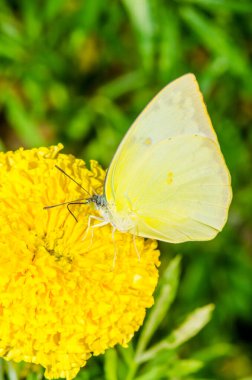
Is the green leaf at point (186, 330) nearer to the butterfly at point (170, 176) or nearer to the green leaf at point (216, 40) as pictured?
the butterfly at point (170, 176)

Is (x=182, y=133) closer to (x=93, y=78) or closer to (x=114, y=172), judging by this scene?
(x=114, y=172)

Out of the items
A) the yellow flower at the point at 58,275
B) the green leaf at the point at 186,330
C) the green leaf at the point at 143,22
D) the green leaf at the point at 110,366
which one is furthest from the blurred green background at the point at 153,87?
the yellow flower at the point at 58,275

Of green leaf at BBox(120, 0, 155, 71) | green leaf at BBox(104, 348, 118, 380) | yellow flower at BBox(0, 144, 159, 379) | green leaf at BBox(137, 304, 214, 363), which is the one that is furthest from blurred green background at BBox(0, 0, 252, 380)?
yellow flower at BBox(0, 144, 159, 379)

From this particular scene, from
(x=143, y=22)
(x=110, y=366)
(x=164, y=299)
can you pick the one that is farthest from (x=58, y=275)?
(x=143, y=22)

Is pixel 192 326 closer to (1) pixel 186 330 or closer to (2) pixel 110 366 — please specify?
(1) pixel 186 330

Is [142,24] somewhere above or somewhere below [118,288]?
above

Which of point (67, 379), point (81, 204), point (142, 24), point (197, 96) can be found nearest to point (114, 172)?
point (81, 204)
